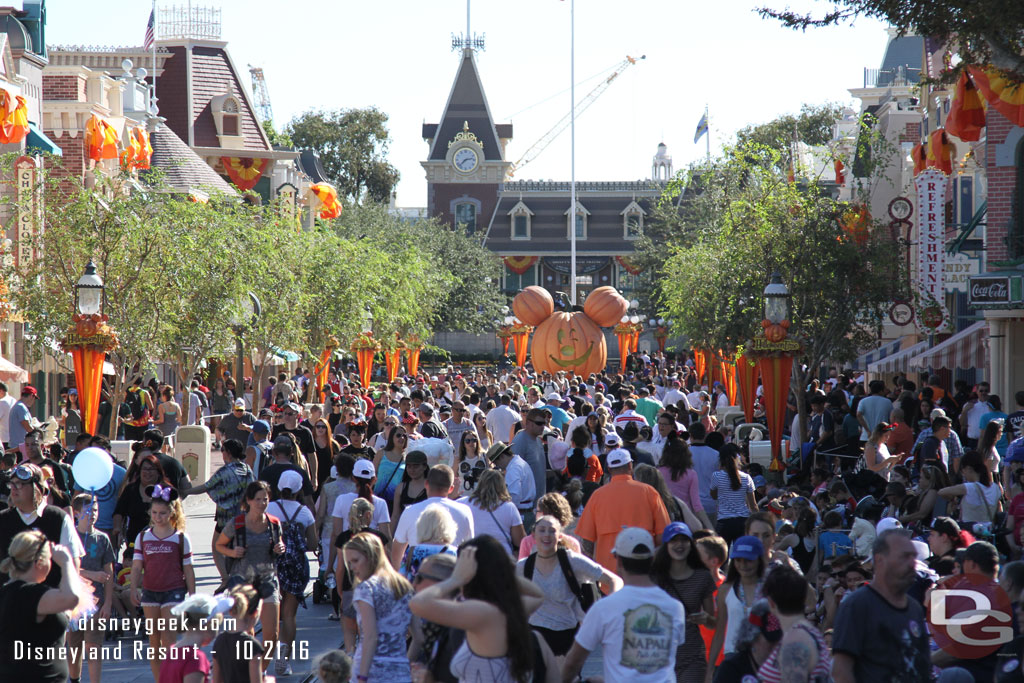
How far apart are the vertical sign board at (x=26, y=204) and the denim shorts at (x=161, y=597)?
15.2m

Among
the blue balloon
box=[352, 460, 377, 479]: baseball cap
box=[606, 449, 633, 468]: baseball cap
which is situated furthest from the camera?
the blue balloon

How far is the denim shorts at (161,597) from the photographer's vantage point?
8.57m

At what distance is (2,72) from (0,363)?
7.52 meters

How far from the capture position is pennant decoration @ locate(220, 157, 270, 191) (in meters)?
50.3

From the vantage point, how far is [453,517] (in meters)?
8.12

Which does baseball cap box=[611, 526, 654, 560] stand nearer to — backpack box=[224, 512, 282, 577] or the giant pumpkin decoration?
backpack box=[224, 512, 282, 577]

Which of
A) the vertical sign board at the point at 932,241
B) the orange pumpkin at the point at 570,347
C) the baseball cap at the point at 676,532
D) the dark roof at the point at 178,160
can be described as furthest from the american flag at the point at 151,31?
the baseball cap at the point at 676,532

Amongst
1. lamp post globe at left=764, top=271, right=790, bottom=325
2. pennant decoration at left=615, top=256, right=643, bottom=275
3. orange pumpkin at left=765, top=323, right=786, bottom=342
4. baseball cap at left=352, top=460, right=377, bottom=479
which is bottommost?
baseball cap at left=352, top=460, right=377, bottom=479

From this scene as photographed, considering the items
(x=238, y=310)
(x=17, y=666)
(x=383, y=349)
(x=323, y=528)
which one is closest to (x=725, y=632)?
(x=17, y=666)

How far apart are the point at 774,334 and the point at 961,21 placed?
6509mm

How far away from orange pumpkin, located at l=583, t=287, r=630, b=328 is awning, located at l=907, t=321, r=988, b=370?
50.8 feet

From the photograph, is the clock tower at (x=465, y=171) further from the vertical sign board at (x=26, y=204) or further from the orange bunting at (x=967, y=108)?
the orange bunting at (x=967, y=108)

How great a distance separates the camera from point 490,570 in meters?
5.29

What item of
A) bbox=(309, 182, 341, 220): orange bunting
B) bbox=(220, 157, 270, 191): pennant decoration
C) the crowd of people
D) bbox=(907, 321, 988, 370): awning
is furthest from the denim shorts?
bbox=(220, 157, 270, 191): pennant decoration
